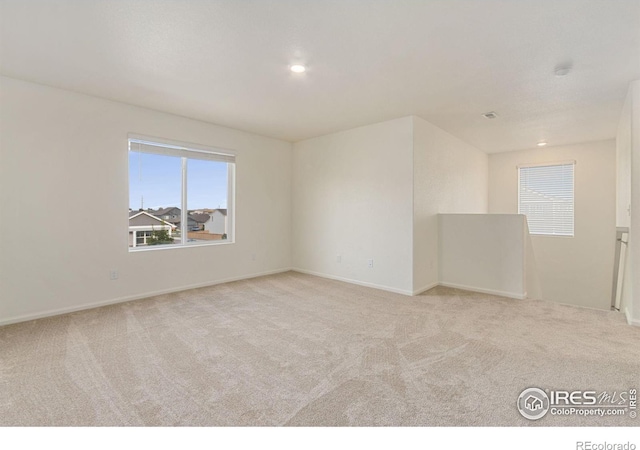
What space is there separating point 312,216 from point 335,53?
338 centimetres

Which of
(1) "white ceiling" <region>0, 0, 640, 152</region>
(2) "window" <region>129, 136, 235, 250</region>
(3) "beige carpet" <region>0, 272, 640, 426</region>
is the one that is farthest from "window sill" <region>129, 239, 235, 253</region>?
(1) "white ceiling" <region>0, 0, 640, 152</region>

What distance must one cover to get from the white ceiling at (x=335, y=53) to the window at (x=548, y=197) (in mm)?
2178

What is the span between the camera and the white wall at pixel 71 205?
3172mm

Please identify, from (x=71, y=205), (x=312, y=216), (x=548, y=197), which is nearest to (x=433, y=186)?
(x=312, y=216)

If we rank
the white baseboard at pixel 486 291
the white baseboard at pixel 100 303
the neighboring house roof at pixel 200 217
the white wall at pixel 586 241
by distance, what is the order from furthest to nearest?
the white wall at pixel 586 241, the neighboring house roof at pixel 200 217, the white baseboard at pixel 486 291, the white baseboard at pixel 100 303

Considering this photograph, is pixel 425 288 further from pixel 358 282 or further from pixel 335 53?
pixel 335 53

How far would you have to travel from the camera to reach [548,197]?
6.24m

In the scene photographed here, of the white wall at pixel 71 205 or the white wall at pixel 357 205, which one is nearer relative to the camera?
the white wall at pixel 71 205

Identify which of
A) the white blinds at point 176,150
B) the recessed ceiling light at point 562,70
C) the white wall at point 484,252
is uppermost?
the recessed ceiling light at point 562,70

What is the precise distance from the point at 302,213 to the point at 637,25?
4.68m

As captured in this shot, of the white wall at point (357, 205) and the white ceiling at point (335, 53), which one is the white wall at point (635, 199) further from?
the white wall at point (357, 205)

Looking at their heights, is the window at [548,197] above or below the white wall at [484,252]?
above

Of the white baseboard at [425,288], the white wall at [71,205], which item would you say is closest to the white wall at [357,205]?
the white baseboard at [425,288]

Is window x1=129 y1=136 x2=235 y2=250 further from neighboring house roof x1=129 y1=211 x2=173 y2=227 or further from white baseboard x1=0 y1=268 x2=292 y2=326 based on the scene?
white baseboard x1=0 y1=268 x2=292 y2=326
